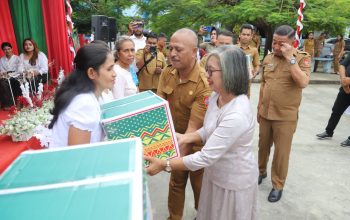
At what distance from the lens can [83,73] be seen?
173cm

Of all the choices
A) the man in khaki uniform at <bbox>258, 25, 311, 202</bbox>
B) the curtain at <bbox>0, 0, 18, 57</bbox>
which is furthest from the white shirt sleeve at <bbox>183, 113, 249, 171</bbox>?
the curtain at <bbox>0, 0, 18, 57</bbox>

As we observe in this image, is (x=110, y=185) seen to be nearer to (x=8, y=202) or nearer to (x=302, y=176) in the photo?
(x=8, y=202)

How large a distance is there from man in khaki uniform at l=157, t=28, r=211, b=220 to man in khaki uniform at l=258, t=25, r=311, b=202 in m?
0.96

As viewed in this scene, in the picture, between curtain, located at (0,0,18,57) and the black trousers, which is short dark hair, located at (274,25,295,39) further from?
curtain, located at (0,0,18,57)

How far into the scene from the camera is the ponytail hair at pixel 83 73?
A: 1639mm

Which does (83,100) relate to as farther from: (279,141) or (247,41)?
(247,41)

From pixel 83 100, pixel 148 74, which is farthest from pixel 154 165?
pixel 148 74

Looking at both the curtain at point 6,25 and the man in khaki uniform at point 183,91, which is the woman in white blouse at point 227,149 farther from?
the curtain at point 6,25

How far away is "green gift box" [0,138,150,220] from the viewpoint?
71cm

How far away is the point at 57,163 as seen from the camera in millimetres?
939

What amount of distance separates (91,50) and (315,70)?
13377 mm

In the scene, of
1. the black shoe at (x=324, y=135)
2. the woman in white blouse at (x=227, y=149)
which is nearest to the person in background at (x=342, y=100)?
the black shoe at (x=324, y=135)

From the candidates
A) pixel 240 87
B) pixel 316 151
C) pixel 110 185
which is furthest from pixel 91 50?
pixel 316 151

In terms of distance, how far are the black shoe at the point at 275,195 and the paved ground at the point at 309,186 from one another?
5 cm
